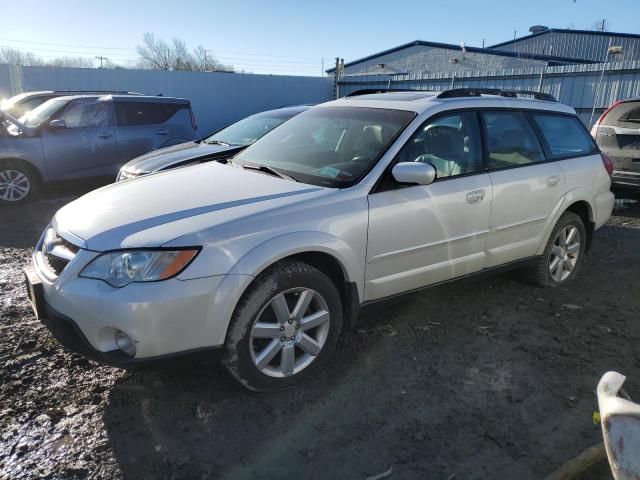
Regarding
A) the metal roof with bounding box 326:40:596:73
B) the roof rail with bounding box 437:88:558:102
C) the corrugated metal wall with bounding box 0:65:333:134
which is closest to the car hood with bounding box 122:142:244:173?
the roof rail with bounding box 437:88:558:102

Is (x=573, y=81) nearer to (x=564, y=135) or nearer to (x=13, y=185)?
(x=564, y=135)

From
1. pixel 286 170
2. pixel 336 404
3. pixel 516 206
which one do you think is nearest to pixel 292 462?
pixel 336 404

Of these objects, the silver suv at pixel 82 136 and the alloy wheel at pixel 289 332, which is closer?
the alloy wheel at pixel 289 332

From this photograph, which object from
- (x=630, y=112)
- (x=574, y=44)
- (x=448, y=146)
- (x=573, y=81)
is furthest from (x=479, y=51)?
(x=448, y=146)

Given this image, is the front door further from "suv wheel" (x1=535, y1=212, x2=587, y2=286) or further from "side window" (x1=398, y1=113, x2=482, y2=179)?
"suv wheel" (x1=535, y1=212, x2=587, y2=286)

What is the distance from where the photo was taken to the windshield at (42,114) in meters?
8.02

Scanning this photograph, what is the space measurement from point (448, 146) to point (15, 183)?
263 inches

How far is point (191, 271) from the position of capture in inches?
99.9

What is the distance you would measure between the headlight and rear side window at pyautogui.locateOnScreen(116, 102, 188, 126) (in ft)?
22.6

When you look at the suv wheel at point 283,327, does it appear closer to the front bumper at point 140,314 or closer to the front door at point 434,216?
the front bumper at point 140,314

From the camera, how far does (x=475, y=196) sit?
3.72m

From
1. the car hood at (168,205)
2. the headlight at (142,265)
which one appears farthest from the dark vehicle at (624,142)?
the headlight at (142,265)

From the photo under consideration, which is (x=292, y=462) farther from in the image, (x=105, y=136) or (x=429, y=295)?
(x=105, y=136)

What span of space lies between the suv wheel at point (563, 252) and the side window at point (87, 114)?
714 centimetres
